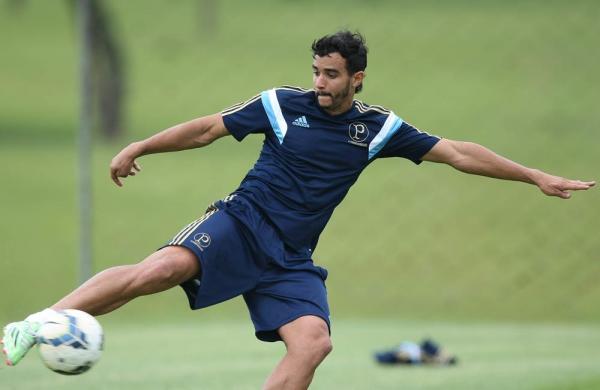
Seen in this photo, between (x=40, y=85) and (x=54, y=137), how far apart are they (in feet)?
7.62

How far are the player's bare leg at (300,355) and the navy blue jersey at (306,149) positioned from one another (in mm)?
541

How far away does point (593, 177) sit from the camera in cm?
1881

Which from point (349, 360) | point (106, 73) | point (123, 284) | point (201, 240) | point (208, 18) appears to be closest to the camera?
point (123, 284)

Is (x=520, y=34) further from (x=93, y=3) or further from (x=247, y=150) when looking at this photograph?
(x=93, y=3)

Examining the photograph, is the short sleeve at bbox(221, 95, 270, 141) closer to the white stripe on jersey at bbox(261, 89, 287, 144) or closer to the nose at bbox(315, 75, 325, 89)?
the white stripe on jersey at bbox(261, 89, 287, 144)

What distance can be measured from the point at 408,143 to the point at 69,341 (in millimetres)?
2261

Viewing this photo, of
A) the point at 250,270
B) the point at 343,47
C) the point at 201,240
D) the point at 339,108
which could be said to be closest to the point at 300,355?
the point at 250,270

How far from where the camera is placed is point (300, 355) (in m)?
6.49

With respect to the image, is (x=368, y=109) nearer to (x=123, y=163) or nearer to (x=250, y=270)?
(x=250, y=270)

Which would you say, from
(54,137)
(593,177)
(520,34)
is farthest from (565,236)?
(54,137)

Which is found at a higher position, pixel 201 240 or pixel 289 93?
pixel 289 93

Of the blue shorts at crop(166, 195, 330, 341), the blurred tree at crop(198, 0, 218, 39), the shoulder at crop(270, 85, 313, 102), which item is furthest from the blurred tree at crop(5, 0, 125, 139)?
the blue shorts at crop(166, 195, 330, 341)

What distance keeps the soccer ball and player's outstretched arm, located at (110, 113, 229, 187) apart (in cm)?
94

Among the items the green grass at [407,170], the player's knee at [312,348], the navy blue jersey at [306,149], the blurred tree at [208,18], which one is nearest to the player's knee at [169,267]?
the navy blue jersey at [306,149]
